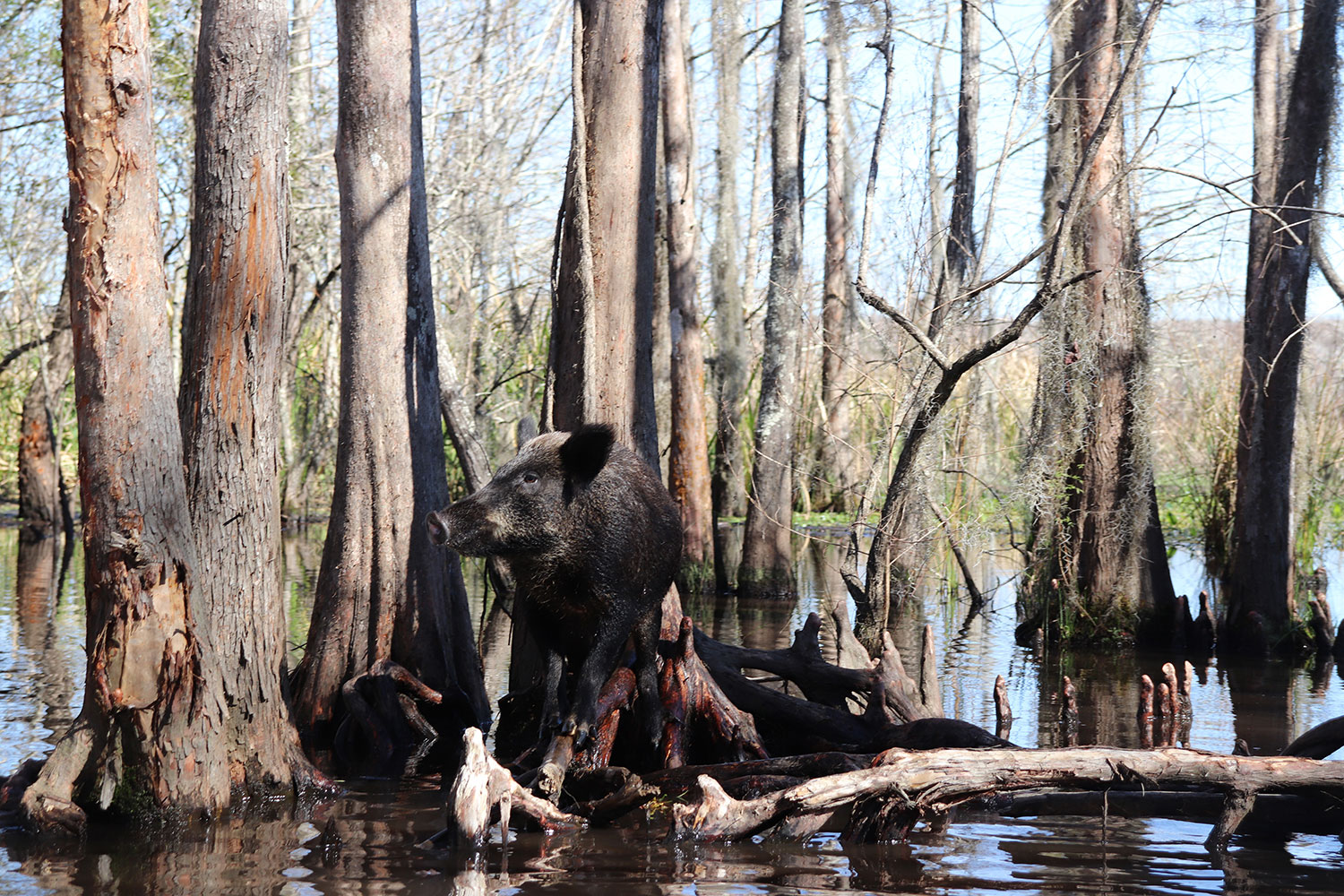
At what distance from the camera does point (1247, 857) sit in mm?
5465

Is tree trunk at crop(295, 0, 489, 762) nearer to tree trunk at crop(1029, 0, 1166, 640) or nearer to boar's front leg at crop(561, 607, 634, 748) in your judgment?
boar's front leg at crop(561, 607, 634, 748)

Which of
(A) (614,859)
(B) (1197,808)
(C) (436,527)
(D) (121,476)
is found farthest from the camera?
(C) (436,527)

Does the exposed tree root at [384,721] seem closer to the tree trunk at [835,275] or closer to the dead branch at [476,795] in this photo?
the dead branch at [476,795]

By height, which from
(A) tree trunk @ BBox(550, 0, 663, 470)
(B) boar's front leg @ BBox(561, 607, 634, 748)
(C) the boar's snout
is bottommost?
(B) boar's front leg @ BBox(561, 607, 634, 748)

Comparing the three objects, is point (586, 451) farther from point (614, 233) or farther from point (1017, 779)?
point (1017, 779)

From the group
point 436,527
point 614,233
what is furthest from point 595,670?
point 614,233

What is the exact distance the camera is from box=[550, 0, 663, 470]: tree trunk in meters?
7.76

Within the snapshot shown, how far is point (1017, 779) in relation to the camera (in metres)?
5.38

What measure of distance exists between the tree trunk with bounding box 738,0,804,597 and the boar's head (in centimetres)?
906

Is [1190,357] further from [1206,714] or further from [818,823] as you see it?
[818,823]

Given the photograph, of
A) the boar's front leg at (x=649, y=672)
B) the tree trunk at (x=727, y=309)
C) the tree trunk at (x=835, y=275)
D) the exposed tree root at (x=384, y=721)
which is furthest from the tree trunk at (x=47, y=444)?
the boar's front leg at (x=649, y=672)

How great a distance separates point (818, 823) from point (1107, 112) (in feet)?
15.1

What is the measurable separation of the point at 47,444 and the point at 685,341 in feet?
40.7

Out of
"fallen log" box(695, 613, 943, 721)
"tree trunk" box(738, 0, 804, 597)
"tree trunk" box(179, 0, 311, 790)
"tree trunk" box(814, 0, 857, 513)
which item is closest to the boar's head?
"tree trunk" box(179, 0, 311, 790)
